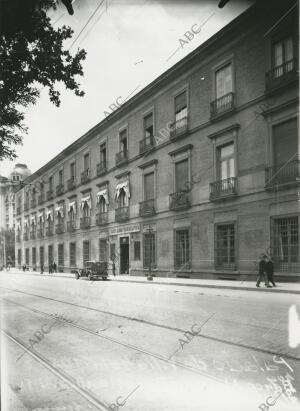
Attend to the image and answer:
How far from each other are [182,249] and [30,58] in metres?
18.1

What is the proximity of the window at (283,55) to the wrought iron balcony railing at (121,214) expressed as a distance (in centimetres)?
1447

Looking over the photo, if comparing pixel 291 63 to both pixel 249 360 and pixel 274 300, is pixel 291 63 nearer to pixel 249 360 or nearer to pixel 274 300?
pixel 274 300

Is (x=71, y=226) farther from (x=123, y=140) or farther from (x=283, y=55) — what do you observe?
(x=283, y=55)

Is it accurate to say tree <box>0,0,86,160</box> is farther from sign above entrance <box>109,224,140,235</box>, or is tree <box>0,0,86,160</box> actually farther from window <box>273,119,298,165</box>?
sign above entrance <box>109,224,140,235</box>

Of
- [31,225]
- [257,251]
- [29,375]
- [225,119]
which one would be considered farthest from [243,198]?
[31,225]

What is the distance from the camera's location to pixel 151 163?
24359 mm

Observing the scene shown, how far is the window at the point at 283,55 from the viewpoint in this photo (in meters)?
15.9

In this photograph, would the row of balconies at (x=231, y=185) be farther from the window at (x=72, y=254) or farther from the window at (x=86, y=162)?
the window at (x=72, y=254)

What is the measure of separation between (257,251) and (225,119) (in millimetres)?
6806

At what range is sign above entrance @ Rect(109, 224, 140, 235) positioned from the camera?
2675 cm

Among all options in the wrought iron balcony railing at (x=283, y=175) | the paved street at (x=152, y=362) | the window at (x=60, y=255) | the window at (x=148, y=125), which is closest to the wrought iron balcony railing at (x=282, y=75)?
the wrought iron balcony railing at (x=283, y=175)

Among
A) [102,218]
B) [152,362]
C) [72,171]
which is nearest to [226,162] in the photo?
[102,218]

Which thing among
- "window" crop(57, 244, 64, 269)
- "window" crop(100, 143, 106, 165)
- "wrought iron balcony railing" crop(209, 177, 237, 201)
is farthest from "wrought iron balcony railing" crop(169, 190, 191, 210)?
"window" crop(57, 244, 64, 269)

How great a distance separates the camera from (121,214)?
28.1m
